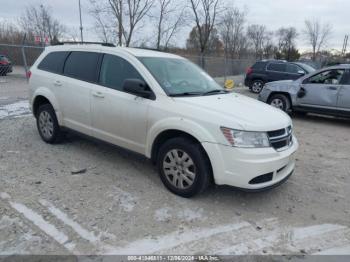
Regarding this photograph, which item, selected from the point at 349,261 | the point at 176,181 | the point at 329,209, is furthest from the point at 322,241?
the point at 176,181

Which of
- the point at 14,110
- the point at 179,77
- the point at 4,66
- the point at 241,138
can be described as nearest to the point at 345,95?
the point at 179,77

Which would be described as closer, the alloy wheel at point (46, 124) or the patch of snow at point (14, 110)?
the alloy wheel at point (46, 124)

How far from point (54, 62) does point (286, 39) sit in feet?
208

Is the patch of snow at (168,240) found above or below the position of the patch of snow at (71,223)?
below

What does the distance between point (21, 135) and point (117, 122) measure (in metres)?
2.91

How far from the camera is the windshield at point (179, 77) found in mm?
4238

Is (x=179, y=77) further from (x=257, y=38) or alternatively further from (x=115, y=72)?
(x=257, y=38)

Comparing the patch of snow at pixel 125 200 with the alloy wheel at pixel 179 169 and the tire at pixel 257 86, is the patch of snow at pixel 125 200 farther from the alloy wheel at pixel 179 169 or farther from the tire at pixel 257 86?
the tire at pixel 257 86

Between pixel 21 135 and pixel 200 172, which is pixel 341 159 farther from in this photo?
pixel 21 135

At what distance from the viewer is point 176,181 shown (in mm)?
3945

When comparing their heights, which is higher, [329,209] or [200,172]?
[200,172]

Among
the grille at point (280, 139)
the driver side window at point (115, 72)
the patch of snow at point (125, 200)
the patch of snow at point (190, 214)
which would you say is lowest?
the patch of snow at point (190, 214)

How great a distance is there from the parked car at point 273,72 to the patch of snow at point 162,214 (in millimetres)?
13561

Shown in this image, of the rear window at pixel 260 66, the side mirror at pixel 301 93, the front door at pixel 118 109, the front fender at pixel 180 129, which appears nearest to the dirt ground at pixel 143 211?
the front door at pixel 118 109
